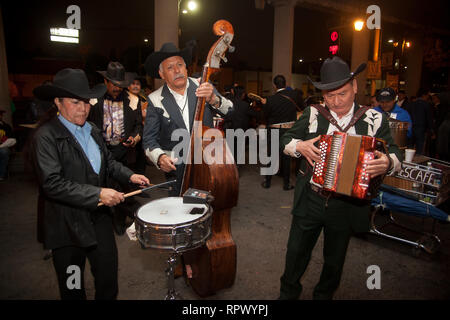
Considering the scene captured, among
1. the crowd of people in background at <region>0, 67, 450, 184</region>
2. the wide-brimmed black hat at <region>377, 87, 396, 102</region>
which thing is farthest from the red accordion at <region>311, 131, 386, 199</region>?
the wide-brimmed black hat at <region>377, 87, 396, 102</region>

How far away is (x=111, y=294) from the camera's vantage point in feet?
7.39

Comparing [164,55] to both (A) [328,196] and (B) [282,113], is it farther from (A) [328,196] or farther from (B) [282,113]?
(B) [282,113]

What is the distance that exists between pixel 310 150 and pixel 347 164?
0.29m

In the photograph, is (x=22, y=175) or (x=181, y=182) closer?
(x=181, y=182)

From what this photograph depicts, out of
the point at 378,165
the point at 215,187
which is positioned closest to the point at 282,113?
the point at 215,187

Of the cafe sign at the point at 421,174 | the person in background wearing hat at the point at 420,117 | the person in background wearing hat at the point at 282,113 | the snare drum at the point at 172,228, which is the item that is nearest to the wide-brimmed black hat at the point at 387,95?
the person in background wearing hat at the point at 282,113

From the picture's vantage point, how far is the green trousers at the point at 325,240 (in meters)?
2.33

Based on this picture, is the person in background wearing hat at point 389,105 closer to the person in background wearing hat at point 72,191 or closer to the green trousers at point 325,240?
the green trousers at point 325,240

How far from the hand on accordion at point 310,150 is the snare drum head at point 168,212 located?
34.3 inches

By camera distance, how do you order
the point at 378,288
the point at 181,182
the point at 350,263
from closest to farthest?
the point at 181,182
the point at 378,288
the point at 350,263

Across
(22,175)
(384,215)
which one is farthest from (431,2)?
(22,175)

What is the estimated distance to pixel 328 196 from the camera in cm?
224

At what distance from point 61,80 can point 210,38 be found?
1788 centimetres
